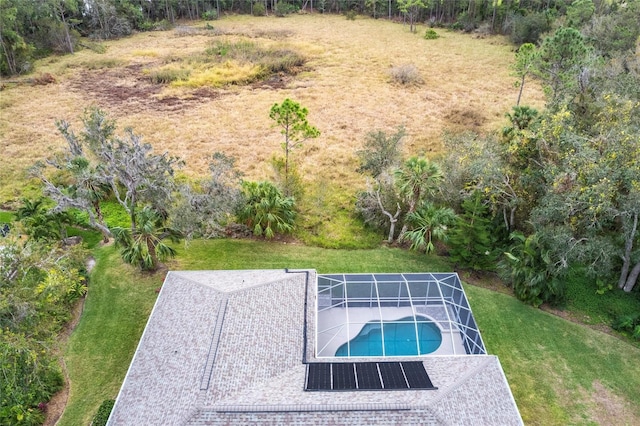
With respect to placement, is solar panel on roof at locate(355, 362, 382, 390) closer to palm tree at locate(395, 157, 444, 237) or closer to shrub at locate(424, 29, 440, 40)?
palm tree at locate(395, 157, 444, 237)

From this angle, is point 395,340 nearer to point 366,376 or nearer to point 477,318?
point 366,376

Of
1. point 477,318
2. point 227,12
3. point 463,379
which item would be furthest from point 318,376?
point 227,12

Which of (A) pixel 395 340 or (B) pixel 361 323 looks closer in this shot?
(A) pixel 395 340

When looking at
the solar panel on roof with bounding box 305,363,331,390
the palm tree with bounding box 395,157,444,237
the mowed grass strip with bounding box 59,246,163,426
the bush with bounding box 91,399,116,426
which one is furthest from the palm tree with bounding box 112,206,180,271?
the palm tree with bounding box 395,157,444,237

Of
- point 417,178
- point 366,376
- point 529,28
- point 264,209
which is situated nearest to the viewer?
point 366,376

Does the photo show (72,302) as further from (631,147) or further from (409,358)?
(631,147)

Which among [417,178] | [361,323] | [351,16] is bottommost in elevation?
[361,323]

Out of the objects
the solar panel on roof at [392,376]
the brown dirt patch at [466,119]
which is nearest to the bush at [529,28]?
the brown dirt patch at [466,119]

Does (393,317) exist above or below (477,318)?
Answer: above
